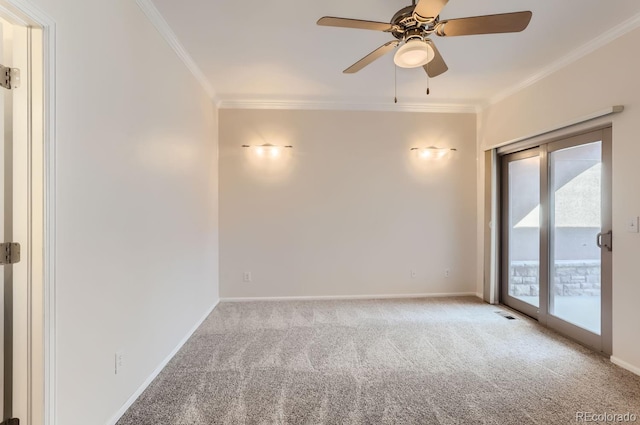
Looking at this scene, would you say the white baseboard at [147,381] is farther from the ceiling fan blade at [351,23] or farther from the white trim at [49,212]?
the ceiling fan blade at [351,23]

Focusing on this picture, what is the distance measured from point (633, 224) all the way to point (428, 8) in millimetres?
2341

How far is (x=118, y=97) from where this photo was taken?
1.87 metres

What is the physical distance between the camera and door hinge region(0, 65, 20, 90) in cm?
129

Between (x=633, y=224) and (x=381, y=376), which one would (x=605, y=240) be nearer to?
(x=633, y=224)

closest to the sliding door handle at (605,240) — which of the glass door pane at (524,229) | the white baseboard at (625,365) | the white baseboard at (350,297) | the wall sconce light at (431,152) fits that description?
the glass door pane at (524,229)

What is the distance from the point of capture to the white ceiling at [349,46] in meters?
2.24

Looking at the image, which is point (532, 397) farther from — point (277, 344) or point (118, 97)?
point (118, 97)

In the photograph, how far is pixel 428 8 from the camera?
5.32ft

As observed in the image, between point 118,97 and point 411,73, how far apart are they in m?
2.77

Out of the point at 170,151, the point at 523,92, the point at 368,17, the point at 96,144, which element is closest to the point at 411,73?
the point at 368,17

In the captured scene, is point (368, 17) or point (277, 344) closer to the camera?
point (368, 17)

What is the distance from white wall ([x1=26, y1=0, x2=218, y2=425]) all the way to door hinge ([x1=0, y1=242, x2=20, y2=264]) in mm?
137

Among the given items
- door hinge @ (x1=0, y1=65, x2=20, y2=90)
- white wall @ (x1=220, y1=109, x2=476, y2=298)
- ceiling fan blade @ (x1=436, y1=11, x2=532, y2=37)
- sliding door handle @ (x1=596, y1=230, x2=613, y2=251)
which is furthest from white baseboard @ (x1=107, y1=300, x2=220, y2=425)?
sliding door handle @ (x1=596, y1=230, x2=613, y2=251)

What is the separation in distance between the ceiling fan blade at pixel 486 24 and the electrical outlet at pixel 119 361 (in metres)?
2.75
